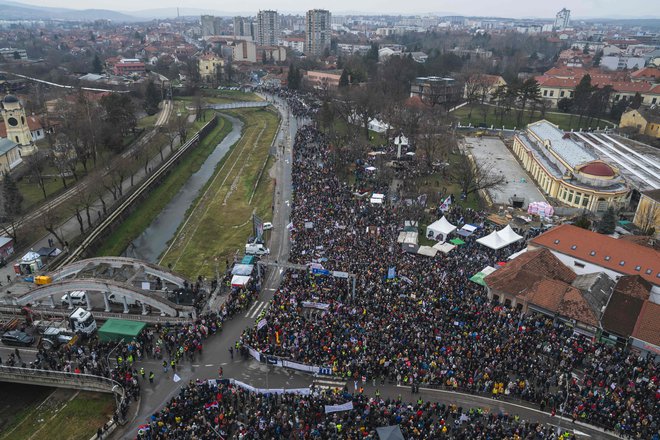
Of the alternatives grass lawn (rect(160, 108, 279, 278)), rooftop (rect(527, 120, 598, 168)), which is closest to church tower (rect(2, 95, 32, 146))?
grass lawn (rect(160, 108, 279, 278))

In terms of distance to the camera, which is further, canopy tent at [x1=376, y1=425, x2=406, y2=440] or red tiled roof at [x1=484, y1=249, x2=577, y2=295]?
red tiled roof at [x1=484, y1=249, x2=577, y2=295]

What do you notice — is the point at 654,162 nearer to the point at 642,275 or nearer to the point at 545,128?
the point at 545,128

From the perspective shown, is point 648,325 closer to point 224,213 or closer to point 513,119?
point 224,213

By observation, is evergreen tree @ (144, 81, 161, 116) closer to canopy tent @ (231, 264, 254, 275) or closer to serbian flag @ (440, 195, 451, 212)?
serbian flag @ (440, 195, 451, 212)

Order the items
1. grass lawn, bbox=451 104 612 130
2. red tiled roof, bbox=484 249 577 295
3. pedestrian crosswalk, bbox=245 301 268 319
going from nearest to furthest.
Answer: pedestrian crosswalk, bbox=245 301 268 319
red tiled roof, bbox=484 249 577 295
grass lawn, bbox=451 104 612 130

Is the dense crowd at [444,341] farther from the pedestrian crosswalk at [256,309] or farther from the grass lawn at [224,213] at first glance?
the grass lawn at [224,213]

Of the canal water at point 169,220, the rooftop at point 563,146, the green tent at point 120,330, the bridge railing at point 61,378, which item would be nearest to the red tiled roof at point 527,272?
the rooftop at point 563,146
